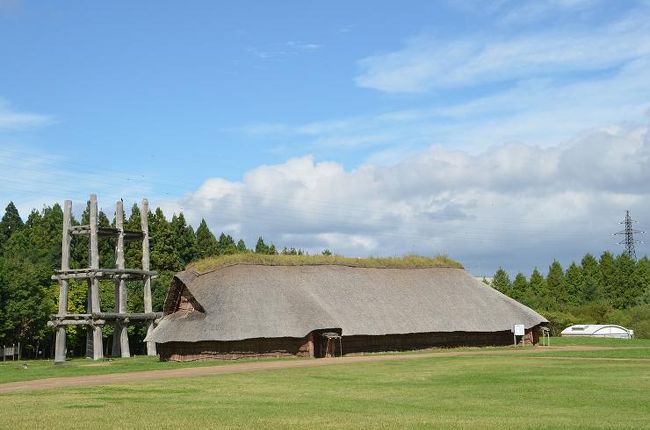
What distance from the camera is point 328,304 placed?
6362cm

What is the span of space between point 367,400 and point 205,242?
3425 inches

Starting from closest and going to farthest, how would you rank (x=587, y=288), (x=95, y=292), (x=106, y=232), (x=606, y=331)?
(x=95, y=292)
(x=106, y=232)
(x=606, y=331)
(x=587, y=288)

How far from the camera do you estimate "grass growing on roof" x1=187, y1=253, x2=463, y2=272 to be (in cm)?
6538

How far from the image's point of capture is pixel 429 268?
250 feet

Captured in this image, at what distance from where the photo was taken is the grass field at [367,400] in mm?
22078

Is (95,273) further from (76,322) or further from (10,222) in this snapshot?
(10,222)

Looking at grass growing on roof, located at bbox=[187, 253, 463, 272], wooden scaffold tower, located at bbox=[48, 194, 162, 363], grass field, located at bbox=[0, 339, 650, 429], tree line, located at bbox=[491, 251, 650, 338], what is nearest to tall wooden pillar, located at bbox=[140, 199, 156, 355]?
wooden scaffold tower, located at bbox=[48, 194, 162, 363]

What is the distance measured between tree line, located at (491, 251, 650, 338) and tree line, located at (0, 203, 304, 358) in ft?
109

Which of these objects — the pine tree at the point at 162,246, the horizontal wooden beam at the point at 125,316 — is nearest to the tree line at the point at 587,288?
the pine tree at the point at 162,246

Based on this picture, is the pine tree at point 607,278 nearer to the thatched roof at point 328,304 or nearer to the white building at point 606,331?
the white building at point 606,331

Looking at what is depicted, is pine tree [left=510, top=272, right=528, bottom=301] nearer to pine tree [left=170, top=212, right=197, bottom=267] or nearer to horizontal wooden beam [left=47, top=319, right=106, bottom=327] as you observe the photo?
pine tree [left=170, top=212, right=197, bottom=267]

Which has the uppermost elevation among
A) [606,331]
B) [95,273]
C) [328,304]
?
[95,273]

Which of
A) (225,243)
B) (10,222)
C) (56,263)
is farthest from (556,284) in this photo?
(10,222)

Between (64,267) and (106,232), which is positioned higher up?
(106,232)
